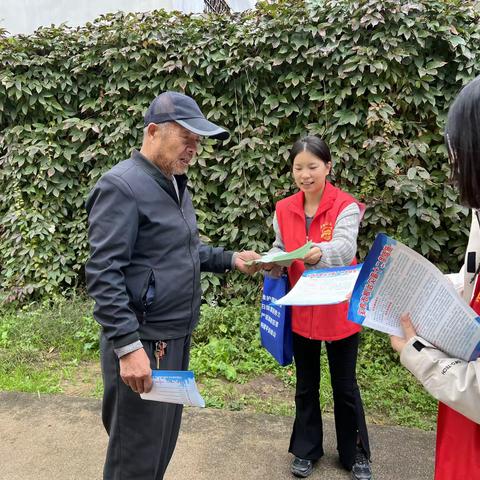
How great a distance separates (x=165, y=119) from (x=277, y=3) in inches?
116

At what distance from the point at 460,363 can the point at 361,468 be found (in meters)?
1.73

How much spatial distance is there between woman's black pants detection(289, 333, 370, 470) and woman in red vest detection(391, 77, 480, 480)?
122cm

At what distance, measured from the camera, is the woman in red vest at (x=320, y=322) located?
255cm

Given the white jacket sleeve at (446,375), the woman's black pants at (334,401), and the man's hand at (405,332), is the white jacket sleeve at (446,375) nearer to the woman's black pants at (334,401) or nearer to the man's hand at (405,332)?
the man's hand at (405,332)

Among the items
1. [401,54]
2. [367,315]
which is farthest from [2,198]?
[367,315]

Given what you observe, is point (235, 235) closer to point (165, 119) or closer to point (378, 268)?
point (165, 119)

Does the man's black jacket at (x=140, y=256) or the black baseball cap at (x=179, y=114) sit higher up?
the black baseball cap at (x=179, y=114)

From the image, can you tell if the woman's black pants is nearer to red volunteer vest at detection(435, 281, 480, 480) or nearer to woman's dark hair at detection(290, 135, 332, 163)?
woman's dark hair at detection(290, 135, 332, 163)

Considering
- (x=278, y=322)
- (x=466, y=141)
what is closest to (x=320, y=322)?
(x=278, y=322)

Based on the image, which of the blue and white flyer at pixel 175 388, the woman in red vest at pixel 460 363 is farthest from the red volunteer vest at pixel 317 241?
the woman in red vest at pixel 460 363

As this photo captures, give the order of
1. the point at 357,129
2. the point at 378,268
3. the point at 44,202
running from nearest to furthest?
the point at 378,268 → the point at 357,129 → the point at 44,202

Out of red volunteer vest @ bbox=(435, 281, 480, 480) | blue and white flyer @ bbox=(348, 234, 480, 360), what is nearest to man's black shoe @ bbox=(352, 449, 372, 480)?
red volunteer vest @ bbox=(435, 281, 480, 480)

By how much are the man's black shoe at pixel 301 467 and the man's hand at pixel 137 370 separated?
139 cm

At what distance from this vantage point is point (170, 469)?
2.83m
